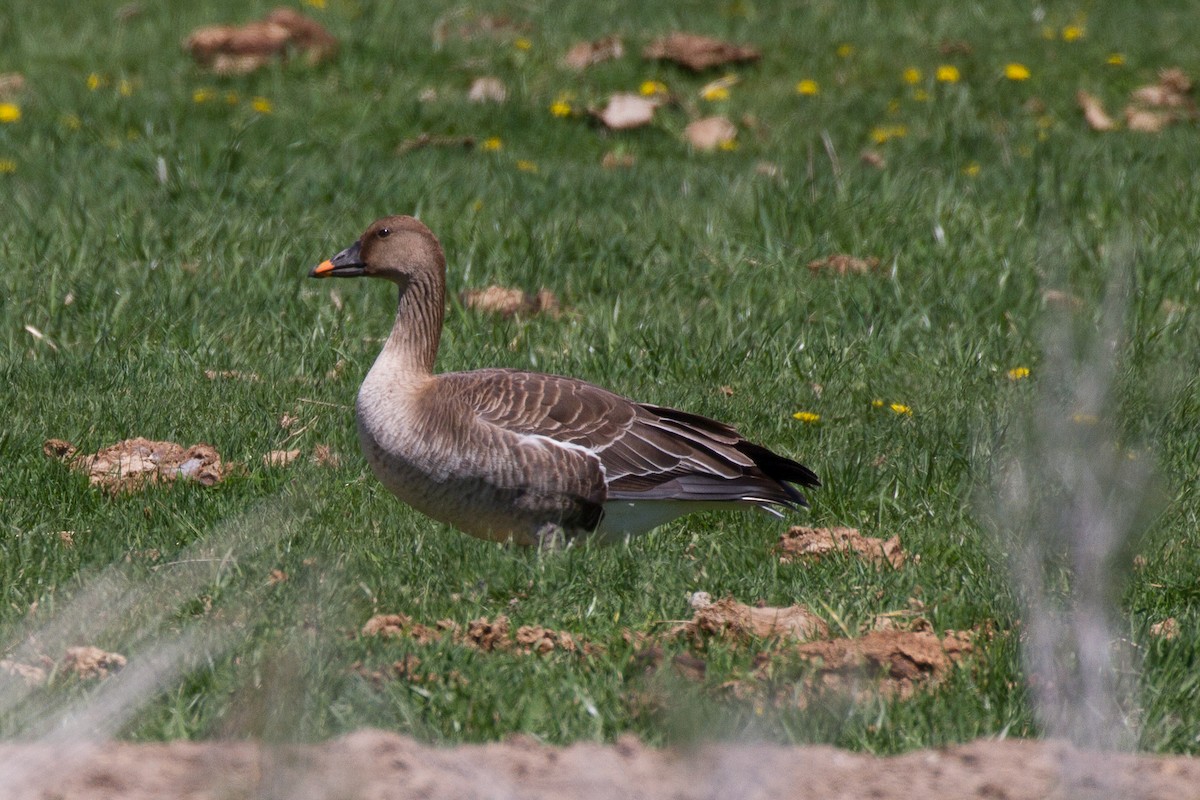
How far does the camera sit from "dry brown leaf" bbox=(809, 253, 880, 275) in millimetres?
8000

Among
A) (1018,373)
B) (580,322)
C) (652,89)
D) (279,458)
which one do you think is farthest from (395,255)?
(652,89)

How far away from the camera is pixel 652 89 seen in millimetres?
10570

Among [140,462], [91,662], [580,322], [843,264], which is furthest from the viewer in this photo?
[843,264]

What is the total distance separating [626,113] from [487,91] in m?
0.97

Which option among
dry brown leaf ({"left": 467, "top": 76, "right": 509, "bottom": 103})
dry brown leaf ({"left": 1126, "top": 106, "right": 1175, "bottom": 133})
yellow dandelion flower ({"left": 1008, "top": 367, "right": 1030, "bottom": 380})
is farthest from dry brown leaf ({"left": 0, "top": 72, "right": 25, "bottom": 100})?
dry brown leaf ({"left": 1126, "top": 106, "right": 1175, "bottom": 133})

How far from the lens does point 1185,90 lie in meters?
10.8

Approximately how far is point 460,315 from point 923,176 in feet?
10.2

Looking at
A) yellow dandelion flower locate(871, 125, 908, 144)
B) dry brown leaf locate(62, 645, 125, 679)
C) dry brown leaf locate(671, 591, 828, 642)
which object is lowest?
yellow dandelion flower locate(871, 125, 908, 144)

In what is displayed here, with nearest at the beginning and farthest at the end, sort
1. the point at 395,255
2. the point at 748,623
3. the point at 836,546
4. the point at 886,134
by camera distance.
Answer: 1. the point at 748,623
2. the point at 836,546
3. the point at 395,255
4. the point at 886,134

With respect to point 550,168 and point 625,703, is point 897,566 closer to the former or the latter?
point 625,703

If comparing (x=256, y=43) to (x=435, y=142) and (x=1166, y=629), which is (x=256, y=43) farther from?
(x=1166, y=629)

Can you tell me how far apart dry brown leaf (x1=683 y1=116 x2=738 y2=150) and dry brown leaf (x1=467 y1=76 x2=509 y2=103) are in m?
1.23

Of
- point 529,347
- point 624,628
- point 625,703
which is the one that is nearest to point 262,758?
point 625,703

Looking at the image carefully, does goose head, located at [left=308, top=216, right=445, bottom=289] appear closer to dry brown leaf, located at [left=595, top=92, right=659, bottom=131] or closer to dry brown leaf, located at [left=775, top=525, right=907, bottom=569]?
dry brown leaf, located at [left=775, top=525, right=907, bottom=569]
